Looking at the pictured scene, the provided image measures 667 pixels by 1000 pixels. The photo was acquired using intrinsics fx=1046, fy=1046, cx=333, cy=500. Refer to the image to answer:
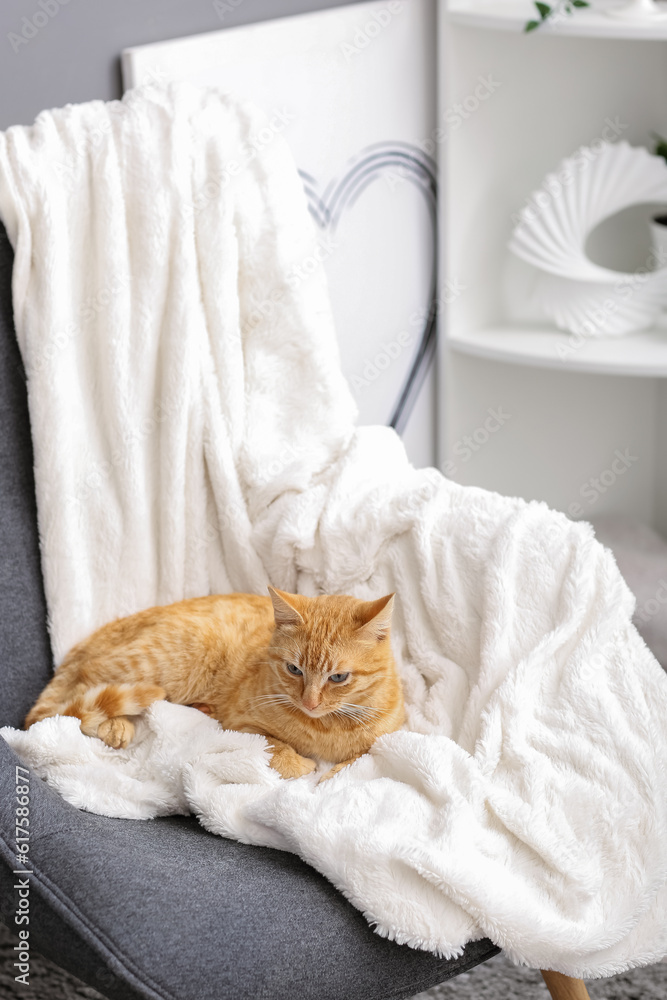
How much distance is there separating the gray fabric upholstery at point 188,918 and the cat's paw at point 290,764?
11 cm

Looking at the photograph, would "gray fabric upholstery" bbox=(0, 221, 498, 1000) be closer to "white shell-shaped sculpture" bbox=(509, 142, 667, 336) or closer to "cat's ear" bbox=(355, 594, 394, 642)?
"cat's ear" bbox=(355, 594, 394, 642)

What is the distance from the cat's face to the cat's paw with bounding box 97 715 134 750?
198mm

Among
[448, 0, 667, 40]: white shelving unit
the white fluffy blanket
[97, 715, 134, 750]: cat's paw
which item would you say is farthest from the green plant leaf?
[97, 715, 134, 750]: cat's paw

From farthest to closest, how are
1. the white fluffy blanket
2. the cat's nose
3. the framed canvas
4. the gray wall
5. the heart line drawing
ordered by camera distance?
the heart line drawing → the framed canvas → the gray wall → the cat's nose → the white fluffy blanket

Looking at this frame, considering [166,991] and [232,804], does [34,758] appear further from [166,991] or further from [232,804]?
[166,991]

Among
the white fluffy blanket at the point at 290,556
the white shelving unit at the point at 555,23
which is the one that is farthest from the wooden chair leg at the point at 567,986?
the white shelving unit at the point at 555,23

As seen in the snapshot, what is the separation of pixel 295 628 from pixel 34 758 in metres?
0.35

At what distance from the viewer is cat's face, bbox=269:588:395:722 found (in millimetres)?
1193

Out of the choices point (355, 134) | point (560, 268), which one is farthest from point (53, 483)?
point (560, 268)

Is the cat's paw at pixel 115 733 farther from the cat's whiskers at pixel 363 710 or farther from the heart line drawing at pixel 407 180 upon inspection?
the heart line drawing at pixel 407 180

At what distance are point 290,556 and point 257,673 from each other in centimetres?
21

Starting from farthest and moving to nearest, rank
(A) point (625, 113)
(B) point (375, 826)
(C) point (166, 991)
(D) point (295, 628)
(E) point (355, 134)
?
(A) point (625, 113), (E) point (355, 134), (D) point (295, 628), (B) point (375, 826), (C) point (166, 991)

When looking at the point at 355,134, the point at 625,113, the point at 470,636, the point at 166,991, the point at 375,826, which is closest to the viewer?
the point at 166,991

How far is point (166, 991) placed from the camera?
96cm
